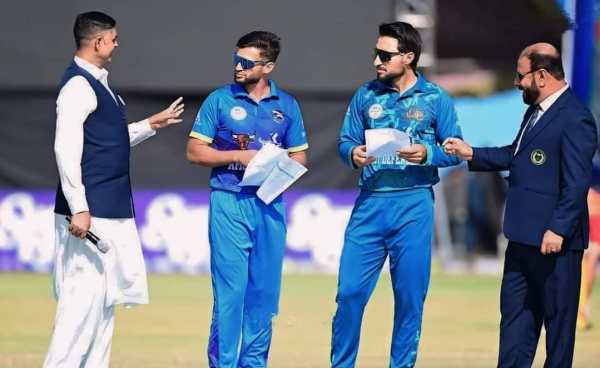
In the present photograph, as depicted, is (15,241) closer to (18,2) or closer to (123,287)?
(18,2)

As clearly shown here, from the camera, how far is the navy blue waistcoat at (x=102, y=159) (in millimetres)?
A: 7090

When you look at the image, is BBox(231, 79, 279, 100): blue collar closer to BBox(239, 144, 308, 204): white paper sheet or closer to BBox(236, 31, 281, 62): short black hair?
BBox(236, 31, 281, 62): short black hair

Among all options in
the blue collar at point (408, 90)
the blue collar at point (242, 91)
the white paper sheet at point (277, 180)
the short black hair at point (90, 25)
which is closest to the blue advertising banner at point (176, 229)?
the blue collar at point (242, 91)

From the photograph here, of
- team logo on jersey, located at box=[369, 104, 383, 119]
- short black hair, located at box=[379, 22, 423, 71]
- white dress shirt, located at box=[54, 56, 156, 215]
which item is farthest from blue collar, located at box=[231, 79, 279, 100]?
white dress shirt, located at box=[54, 56, 156, 215]

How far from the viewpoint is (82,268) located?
7.06 metres

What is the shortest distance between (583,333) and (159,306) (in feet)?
13.2

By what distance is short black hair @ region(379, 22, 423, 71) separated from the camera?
753 cm

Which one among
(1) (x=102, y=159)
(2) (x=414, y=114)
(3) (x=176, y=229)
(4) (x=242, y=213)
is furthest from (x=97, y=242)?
(3) (x=176, y=229)

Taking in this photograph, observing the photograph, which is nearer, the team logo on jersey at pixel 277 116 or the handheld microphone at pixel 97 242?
the handheld microphone at pixel 97 242

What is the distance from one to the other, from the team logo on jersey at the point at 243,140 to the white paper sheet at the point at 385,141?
0.75 m

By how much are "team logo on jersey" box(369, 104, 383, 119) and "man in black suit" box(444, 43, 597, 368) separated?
0.56 meters

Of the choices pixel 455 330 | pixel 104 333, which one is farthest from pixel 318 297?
pixel 104 333

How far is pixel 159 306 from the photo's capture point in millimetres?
12500

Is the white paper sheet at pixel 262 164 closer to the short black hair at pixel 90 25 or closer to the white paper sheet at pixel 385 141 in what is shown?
the white paper sheet at pixel 385 141
